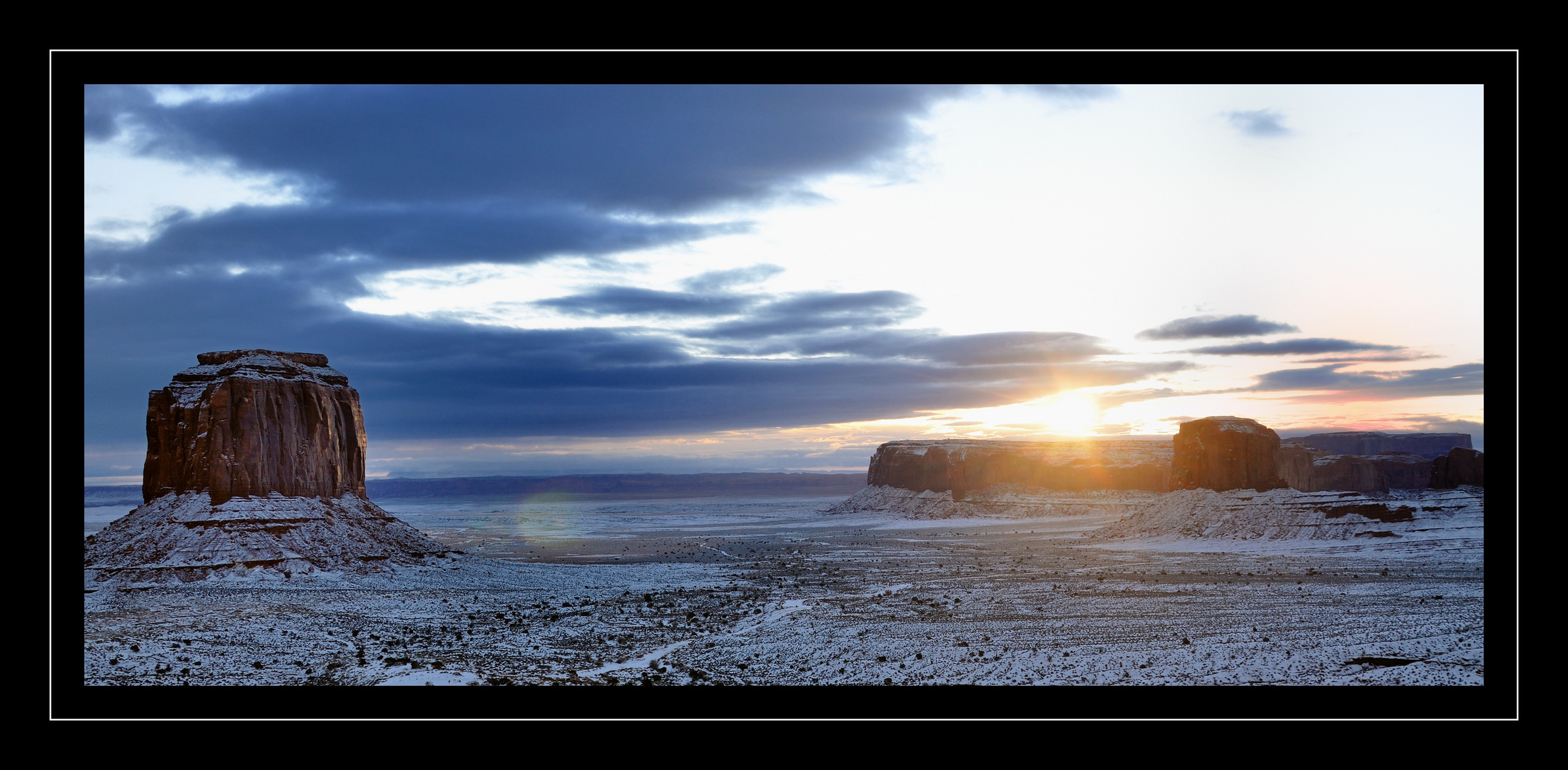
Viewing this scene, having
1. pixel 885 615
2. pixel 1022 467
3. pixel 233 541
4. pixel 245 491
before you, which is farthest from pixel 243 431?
pixel 1022 467

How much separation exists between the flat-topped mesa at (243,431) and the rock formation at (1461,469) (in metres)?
89.8

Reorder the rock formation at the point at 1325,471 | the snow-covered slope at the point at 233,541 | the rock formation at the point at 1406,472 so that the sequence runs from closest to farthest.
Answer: the snow-covered slope at the point at 233,541
the rock formation at the point at 1325,471
the rock formation at the point at 1406,472

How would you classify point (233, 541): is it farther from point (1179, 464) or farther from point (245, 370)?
point (1179, 464)

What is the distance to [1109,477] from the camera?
11994cm

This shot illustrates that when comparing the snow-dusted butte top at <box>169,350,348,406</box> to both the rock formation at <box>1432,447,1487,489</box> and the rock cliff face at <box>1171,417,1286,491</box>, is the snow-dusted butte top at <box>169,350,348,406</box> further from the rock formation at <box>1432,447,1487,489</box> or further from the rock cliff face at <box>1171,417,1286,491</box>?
the rock formation at <box>1432,447,1487,489</box>

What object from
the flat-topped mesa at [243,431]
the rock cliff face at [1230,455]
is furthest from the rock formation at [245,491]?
the rock cliff face at [1230,455]

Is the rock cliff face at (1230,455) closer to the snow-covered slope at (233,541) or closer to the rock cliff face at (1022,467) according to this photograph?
the rock cliff face at (1022,467)

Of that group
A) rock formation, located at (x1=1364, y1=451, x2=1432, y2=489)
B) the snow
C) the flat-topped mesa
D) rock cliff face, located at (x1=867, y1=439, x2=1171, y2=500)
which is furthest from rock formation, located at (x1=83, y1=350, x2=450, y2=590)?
rock formation, located at (x1=1364, y1=451, x2=1432, y2=489)

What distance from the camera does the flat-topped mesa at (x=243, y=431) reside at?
3972 centimetres

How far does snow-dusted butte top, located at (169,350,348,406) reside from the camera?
41.3m

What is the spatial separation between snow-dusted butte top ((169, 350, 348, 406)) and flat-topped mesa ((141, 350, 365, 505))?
0.16 ft
